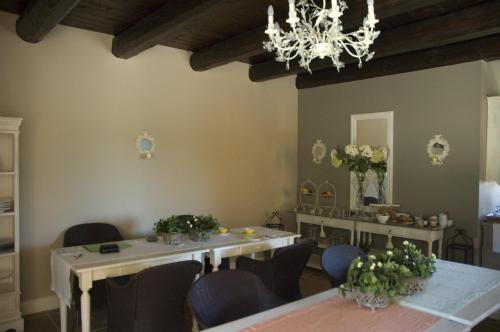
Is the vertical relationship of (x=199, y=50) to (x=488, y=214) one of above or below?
above

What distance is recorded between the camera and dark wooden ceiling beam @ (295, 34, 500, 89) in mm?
3992

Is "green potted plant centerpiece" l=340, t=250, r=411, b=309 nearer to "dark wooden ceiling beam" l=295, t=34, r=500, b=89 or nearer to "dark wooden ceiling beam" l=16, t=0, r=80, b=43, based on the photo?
"dark wooden ceiling beam" l=16, t=0, r=80, b=43

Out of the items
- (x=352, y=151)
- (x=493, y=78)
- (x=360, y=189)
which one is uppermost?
(x=493, y=78)

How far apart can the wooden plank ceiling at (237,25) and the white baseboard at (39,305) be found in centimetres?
243

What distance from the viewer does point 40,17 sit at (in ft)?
10.3

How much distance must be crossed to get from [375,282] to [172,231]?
1945 mm

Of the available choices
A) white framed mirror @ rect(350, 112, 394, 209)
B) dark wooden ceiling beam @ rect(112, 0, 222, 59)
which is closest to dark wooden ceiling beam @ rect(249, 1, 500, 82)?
white framed mirror @ rect(350, 112, 394, 209)

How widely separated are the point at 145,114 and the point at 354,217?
9.01ft

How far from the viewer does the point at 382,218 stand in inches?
177

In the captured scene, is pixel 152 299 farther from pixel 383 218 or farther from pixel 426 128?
pixel 426 128

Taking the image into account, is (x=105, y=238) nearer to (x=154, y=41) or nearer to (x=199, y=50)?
(x=154, y=41)


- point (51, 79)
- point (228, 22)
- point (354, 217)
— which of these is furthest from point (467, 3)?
point (51, 79)

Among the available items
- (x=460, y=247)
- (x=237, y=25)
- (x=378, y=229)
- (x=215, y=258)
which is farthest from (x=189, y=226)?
(x=460, y=247)

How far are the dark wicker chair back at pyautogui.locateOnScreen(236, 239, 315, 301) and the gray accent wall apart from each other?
2071mm
